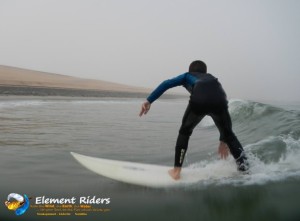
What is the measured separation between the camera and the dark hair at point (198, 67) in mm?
5145

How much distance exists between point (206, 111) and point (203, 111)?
44 mm

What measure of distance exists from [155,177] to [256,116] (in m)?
8.01

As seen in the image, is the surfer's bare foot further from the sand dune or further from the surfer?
the sand dune

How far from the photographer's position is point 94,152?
6.75 meters

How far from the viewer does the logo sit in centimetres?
357

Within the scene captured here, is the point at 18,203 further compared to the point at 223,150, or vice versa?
the point at 223,150

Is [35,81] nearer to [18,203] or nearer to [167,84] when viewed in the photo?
[167,84]

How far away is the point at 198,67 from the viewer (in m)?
5.15

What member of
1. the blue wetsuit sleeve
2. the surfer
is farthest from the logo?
the blue wetsuit sleeve

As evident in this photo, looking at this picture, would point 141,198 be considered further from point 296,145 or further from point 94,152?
point 296,145

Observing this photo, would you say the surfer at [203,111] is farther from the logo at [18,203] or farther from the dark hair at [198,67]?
the logo at [18,203]

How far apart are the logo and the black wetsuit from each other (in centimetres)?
215

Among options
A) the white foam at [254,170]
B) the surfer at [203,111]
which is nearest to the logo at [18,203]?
the surfer at [203,111]

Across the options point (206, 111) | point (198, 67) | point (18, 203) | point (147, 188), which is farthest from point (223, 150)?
point (18, 203)
